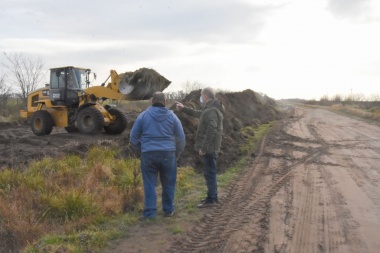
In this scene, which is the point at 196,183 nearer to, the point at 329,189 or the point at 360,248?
the point at 329,189

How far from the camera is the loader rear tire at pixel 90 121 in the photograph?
17.9 metres

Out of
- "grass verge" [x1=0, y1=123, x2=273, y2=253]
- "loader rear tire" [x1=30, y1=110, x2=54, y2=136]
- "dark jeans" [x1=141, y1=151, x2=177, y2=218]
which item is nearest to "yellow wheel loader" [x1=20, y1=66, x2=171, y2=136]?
"loader rear tire" [x1=30, y1=110, x2=54, y2=136]

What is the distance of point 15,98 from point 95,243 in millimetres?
38844

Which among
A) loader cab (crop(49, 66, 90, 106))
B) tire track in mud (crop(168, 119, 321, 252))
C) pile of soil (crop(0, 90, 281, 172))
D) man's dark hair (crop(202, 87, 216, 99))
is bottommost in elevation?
tire track in mud (crop(168, 119, 321, 252))

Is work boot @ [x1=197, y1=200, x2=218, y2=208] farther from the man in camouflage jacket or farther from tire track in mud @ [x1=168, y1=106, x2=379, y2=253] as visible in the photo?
tire track in mud @ [x1=168, y1=106, x2=379, y2=253]

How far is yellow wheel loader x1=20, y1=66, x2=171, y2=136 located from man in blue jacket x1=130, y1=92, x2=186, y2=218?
10.5 metres

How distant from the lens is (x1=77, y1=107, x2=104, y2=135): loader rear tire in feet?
58.8

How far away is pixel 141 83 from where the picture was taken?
1778 centimetres

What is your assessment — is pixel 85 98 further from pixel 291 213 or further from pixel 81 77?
pixel 291 213

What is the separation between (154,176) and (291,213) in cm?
232

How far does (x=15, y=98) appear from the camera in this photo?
136 ft

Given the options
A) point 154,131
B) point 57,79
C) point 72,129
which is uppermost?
point 57,79

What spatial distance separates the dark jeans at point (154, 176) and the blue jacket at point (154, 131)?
113 mm

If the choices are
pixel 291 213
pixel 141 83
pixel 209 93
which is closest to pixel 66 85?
pixel 141 83
